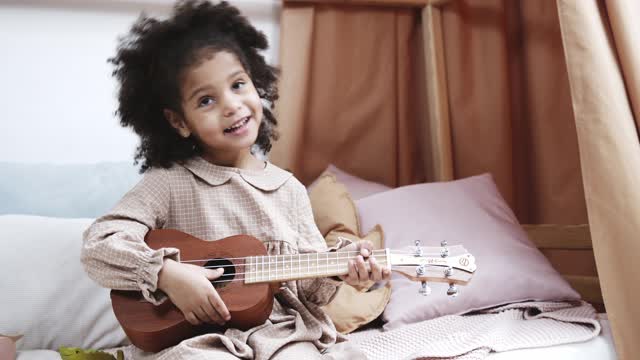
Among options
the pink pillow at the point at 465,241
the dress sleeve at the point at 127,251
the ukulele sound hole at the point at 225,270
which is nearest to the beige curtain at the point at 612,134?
the pink pillow at the point at 465,241

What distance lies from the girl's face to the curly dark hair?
0.02 metres

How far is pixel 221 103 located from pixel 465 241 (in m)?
Result: 0.66

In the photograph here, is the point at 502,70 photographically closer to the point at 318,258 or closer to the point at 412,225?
the point at 412,225

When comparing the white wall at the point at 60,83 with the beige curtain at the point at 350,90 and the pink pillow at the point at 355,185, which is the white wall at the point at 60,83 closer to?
the beige curtain at the point at 350,90

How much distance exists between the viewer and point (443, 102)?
1.99 metres

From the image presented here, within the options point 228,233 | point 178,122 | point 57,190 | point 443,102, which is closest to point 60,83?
point 57,190

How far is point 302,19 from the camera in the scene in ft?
6.25

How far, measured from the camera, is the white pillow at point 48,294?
1308 mm

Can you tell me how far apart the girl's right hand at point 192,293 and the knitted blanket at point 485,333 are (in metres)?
0.34

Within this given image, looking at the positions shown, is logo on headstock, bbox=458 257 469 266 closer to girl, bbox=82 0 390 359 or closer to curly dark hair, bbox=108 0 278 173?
girl, bbox=82 0 390 359

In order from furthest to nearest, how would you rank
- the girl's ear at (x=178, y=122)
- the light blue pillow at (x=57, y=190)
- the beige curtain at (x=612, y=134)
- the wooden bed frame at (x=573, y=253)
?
1. the wooden bed frame at (x=573, y=253)
2. the light blue pillow at (x=57, y=190)
3. the girl's ear at (x=178, y=122)
4. the beige curtain at (x=612, y=134)

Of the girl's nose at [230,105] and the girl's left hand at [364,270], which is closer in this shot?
the girl's left hand at [364,270]

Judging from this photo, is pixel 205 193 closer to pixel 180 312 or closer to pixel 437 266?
pixel 180 312

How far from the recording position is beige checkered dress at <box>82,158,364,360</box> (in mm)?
1027
